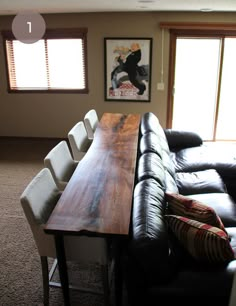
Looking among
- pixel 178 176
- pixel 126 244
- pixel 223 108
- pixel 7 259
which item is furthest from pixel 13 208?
pixel 223 108

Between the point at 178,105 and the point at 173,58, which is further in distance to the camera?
the point at 178,105

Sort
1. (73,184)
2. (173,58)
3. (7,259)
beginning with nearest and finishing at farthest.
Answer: (73,184)
(7,259)
(173,58)

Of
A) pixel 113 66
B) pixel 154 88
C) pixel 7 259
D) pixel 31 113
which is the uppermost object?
pixel 113 66

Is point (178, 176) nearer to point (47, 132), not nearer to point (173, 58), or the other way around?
point (173, 58)

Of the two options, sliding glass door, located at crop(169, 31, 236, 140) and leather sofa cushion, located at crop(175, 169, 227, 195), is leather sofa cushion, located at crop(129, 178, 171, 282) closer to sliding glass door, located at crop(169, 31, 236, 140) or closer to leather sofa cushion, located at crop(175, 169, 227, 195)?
leather sofa cushion, located at crop(175, 169, 227, 195)

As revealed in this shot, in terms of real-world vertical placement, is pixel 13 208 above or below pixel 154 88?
below

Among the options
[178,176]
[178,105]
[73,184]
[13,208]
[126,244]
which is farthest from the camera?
[178,105]

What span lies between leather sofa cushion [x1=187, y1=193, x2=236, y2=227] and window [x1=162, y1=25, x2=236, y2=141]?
2899 mm

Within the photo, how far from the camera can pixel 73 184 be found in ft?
7.43

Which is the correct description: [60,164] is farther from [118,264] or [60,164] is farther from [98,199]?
[118,264]

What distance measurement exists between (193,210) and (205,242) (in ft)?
0.96

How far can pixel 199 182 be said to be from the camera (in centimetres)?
304

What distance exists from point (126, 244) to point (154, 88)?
4107 millimetres

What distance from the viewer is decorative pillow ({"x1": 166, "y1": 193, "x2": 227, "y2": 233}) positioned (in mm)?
1866
